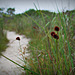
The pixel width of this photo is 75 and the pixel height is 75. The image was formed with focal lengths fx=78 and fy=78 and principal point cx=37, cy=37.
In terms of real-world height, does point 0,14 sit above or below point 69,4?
above

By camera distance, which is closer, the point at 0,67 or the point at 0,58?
the point at 0,67

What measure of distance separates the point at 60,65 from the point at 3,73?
718 mm

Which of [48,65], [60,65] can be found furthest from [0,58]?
[60,65]

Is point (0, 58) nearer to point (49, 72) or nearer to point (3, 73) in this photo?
point (3, 73)

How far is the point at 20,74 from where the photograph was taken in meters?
0.98

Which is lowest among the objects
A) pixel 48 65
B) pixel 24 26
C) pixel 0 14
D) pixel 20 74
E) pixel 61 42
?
pixel 20 74

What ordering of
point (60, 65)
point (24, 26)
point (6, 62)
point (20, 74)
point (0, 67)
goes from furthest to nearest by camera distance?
point (24, 26) < point (6, 62) < point (0, 67) < point (20, 74) < point (60, 65)

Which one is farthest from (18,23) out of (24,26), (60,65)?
(60,65)

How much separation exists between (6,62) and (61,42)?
0.90m

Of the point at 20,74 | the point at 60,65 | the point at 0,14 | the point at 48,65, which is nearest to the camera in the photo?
the point at 60,65

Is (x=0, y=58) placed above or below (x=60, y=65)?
below

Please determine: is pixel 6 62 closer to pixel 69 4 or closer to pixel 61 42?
pixel 61 42

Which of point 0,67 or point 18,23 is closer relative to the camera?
point 0,67

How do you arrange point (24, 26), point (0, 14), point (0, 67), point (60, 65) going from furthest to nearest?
point (24, 26) < point (0, 14) < point (0, 67) < point (60, 65)
